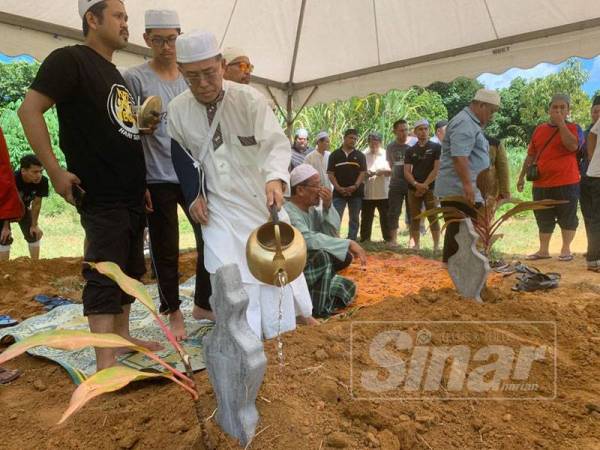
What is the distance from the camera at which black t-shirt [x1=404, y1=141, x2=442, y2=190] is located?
223 inches

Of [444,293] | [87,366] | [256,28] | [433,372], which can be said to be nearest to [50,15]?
[256,28]

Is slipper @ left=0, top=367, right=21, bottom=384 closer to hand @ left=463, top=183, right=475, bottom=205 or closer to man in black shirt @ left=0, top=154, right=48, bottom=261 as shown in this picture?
man in black shirt @ left=0, top=154, right=48, bottom=261

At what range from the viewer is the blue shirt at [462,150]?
3582mm

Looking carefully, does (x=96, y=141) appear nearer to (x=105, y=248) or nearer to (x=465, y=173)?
(x=105, y=248)

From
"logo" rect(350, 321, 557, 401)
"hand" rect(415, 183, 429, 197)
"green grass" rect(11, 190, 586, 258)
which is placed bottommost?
"green grass" rect(11, 190, 586, 258)

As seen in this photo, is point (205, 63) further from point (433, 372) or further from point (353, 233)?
point (353, 233)

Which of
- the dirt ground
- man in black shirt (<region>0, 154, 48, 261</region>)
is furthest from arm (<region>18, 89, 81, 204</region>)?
man in black shirt (<region>0, 154, 48, 261</region>)

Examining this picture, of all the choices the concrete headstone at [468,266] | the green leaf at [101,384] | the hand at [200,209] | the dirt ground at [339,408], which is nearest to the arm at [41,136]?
the hand at [200,209]

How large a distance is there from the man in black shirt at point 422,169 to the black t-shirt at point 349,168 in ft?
1.98

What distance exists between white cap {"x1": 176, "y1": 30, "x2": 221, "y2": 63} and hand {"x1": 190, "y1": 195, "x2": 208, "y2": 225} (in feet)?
2.16

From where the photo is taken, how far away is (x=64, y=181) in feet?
6.19

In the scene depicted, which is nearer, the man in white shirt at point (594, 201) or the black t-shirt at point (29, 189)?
the man in white shirt at point (594, 201)

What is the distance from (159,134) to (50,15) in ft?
7.87

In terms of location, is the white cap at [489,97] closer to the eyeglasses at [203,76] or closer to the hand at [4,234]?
the eyeglasses at [203,76]
